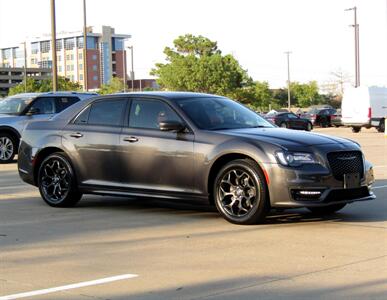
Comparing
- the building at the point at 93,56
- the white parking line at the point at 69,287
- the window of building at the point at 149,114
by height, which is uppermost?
the building at the point at 93,56

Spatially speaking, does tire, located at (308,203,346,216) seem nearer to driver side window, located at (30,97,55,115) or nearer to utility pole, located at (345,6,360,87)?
driver side window, located at (30,97,55,115)

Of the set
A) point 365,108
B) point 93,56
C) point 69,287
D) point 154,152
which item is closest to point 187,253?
point 69,287

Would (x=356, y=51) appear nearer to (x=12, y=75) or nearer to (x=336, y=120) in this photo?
(x=336, y=120)

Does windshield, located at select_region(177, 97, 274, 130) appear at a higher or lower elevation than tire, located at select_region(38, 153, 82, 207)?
higher

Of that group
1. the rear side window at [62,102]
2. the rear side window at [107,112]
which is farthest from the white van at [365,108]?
the rear side window at [107,112]

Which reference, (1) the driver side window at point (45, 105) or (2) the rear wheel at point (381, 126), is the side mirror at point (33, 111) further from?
(2) the rear wheel at point (381, 126)

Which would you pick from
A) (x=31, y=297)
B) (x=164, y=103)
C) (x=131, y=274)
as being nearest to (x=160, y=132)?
(x=164, y=103)

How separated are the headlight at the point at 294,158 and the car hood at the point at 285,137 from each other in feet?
0.37

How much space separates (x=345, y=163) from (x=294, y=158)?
0.69m

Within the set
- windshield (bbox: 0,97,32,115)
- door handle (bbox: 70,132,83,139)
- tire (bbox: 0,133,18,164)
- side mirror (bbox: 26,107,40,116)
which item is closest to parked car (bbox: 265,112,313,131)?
windshield (bbox: 0,97,32,115)

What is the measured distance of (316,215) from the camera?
890cm

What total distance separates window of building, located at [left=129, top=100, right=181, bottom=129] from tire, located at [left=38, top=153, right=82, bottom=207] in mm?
1280

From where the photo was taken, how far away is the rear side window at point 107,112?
9336mm

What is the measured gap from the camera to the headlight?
777 centimetres
